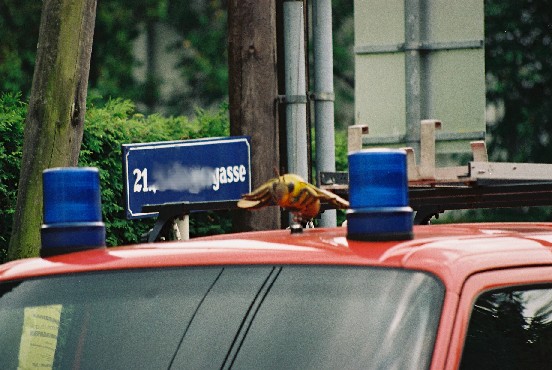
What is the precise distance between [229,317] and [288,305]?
0.13m

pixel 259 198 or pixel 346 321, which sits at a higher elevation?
pixel 259 198

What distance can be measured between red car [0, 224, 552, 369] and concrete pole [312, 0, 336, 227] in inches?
178

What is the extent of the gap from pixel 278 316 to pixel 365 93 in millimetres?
4702

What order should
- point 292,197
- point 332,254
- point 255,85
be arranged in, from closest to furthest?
point 332,254 < point 292,197 < point 255,85

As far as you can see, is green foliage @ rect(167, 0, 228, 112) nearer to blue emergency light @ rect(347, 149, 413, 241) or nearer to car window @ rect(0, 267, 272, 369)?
car window @ rect(0, 267, 272, 369)

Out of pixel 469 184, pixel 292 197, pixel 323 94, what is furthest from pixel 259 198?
pixel 323 94

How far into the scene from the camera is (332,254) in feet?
9.71

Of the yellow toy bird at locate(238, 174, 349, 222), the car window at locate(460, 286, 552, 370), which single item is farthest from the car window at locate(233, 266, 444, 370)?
the yellow toy bird at locate(238, 174, 349, 222)

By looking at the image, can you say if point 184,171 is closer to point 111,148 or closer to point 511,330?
point 511,330

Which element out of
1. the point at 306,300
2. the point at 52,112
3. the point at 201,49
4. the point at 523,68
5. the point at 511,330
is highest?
the point at 201,49

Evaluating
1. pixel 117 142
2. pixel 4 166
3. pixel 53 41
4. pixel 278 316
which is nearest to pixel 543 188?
pixel 278 316

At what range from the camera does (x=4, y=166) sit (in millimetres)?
8016

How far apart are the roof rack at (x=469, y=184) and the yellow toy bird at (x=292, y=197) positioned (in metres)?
0.51

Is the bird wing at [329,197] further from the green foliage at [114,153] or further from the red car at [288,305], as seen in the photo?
the green foliage at [114,153]
